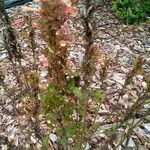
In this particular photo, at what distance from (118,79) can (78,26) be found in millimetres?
1130

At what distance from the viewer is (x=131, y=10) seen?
4.87m

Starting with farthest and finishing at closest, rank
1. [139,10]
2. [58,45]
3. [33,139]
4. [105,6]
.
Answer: [105,6] → [139,10] → [33,139] → [58,45]

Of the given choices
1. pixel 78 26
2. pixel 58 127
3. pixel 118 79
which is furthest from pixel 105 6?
pixel 58 127

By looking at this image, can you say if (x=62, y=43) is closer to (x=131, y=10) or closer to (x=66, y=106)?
(x=66, y=106)

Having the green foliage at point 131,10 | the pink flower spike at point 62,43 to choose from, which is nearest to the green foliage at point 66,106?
the pink flower spike at point 62,43

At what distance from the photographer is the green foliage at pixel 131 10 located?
4.75 meters

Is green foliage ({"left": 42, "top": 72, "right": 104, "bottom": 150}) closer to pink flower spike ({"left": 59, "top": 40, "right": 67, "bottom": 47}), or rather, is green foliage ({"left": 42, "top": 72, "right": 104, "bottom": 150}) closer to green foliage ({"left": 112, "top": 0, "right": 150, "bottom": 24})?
pink flower spike ({"left": 59, "top": 40, "right": 67, "bottom": 47})

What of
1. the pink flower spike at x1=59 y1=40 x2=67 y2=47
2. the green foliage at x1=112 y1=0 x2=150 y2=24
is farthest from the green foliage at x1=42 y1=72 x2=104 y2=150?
the green foliage at x1=112 y1=0 x2=150 y2=24

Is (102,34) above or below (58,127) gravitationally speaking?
below

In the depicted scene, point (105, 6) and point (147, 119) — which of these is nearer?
Answer: point (147, 119)

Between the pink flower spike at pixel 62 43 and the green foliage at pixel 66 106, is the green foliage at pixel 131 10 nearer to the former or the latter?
the green foliage at pixel 66 106

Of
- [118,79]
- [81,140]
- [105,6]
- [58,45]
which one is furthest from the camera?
[105,6]

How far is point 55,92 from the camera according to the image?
187cm

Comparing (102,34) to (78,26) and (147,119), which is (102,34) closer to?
(78,26)
